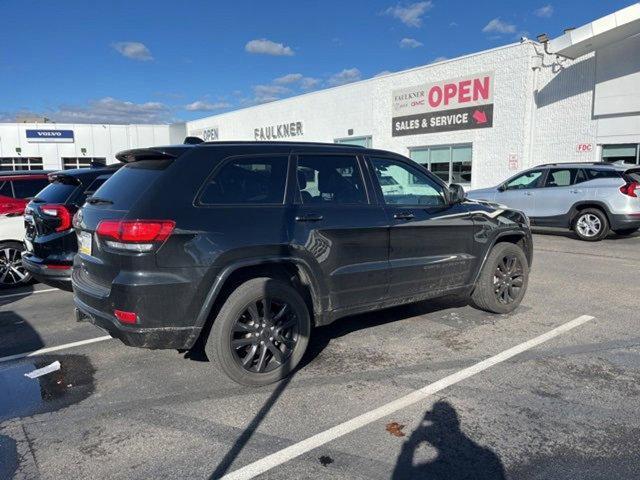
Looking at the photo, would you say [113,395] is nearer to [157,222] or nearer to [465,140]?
[157,222]

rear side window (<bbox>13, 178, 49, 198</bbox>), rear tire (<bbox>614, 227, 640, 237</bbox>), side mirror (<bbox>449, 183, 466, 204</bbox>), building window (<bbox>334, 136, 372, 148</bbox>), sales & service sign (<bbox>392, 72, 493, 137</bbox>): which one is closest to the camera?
side mirror (<bbox>449, 183, 466, 204</bbox>)

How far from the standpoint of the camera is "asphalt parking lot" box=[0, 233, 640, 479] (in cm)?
295

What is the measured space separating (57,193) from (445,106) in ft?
55.2

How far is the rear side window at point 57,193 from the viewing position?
20.4ft

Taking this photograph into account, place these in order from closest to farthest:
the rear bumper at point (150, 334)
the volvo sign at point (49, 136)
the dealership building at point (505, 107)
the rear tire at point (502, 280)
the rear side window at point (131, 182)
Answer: the rear bumper at point (150, 334)
the rear side window at point (131, 182)
the rear tire at point (502, 280)
the dealership building at point (505, 107)
the volvo sign at point (49, 136)

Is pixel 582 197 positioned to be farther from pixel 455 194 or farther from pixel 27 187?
pixel 27 187

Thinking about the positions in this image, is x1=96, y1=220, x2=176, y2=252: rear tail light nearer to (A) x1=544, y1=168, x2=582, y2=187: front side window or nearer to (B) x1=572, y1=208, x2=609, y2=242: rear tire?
(B) x1=572, y1=208, x2=609, y2=242: rear tire

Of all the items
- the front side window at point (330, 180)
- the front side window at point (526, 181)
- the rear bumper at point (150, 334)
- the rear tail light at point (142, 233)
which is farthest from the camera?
the front side window at point (526, 181)

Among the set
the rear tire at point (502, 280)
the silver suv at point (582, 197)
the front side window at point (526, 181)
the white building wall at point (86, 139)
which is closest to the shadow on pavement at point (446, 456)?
the rear tire at point (502, 280)

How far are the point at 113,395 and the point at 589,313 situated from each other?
16.4ft

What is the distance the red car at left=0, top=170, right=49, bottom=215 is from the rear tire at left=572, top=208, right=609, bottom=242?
1086 centimetres

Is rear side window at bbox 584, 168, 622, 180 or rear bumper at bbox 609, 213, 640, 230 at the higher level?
rear side window at bbox 584, 168, 622, 180

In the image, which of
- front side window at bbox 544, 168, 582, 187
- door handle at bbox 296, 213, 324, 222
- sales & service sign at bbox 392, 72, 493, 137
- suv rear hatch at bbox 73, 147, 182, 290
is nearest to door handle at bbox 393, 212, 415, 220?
door handle at bbox 296, 213, 324, 222

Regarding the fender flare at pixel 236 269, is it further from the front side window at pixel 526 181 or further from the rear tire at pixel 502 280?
the front side window at pixel 526 181
